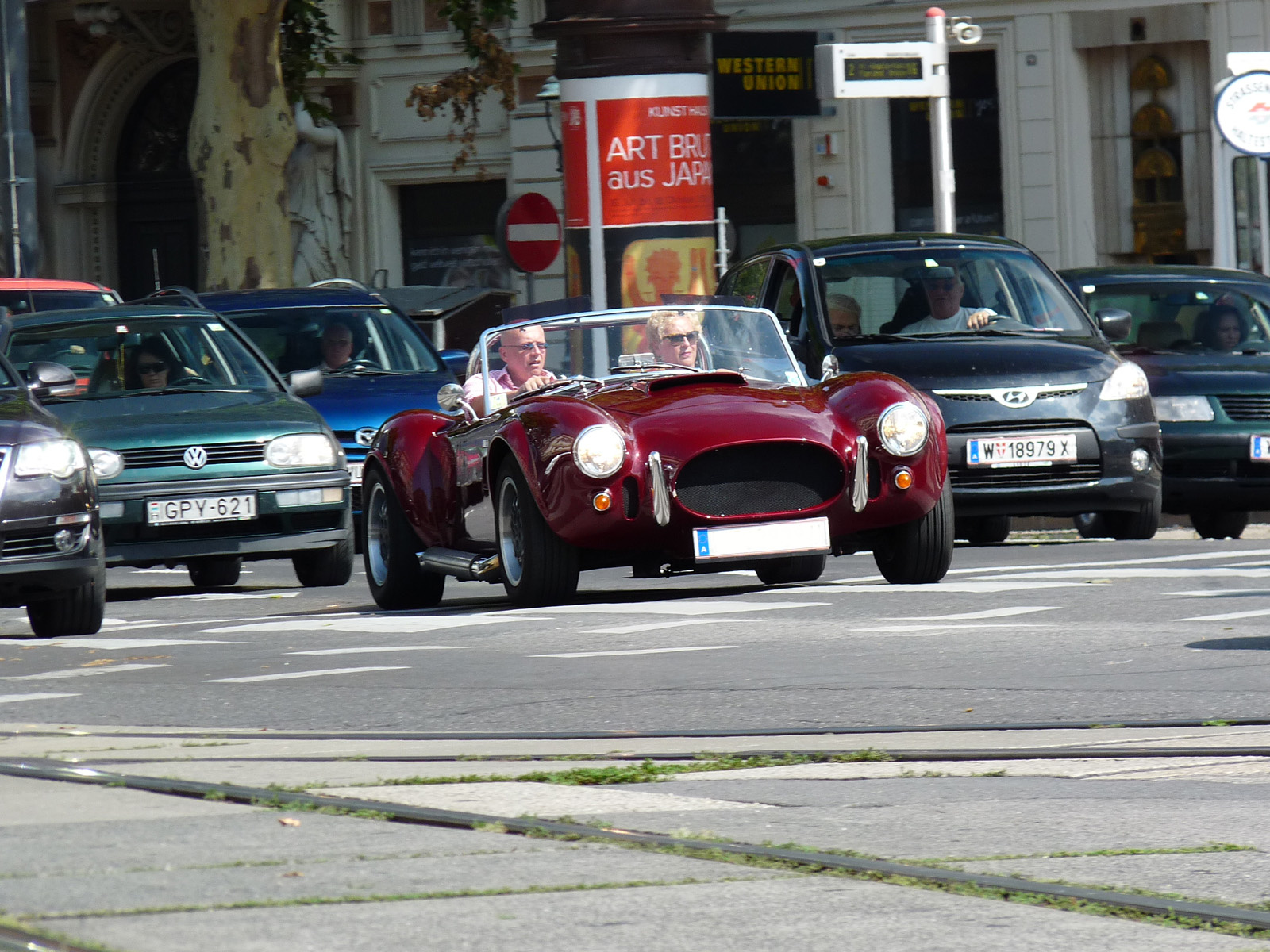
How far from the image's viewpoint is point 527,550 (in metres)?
10.8

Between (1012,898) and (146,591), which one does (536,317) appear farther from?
(1012,898)

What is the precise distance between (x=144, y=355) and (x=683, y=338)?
13.1 feet

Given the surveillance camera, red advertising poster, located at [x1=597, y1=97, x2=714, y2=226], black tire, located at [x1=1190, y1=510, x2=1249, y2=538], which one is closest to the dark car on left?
black tire, located at [x1=1190, y1=510, x2=1249, y2=538]

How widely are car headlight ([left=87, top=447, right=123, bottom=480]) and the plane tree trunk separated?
465 inches

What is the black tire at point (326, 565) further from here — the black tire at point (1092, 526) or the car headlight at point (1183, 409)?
the car headlight at point (1183, 409)

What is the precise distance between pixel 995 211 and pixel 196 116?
31.9ft

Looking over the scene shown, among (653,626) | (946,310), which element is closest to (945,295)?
(946,310)

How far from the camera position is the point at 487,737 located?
732 centimetres

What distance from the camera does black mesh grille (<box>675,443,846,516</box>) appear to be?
1049cm

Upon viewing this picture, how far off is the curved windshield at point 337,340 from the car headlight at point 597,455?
722 centimetres

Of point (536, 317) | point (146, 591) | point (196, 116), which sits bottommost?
point (146, 591)

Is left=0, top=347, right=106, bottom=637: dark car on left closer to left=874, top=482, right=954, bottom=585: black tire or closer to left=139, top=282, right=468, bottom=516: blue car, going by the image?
left=874, top=482, right=954, bottom=585: black tire

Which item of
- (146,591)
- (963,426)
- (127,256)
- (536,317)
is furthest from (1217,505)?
(127,256)

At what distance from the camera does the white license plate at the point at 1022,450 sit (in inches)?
529
